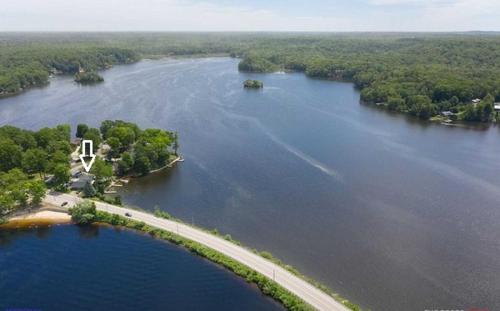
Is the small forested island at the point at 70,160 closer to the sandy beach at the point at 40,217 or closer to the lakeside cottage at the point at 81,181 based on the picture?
the lakeside cottage at the point at 81,181

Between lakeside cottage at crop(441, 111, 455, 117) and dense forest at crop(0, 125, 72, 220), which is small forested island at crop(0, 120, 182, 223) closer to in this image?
dense forest at crop(0, 125, 72, 220)

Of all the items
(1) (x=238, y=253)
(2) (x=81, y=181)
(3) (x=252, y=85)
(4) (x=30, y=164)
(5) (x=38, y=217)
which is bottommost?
(5) (x=38, y=217)

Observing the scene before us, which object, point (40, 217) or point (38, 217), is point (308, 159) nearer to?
point (40, 217)

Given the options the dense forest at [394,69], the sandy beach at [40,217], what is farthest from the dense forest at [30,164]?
the dense forest at [394,69]

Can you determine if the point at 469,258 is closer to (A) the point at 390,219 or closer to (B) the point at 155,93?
(A) the point at 390,219

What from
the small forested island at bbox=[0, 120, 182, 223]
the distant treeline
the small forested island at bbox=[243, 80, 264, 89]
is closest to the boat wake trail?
the small forested island at bbox=[0, 120, 182, 223]

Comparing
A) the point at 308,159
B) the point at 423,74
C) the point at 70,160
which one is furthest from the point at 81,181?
the point at 423,74

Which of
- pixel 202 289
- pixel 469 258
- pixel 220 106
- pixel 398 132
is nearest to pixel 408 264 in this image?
pixel 469 258
